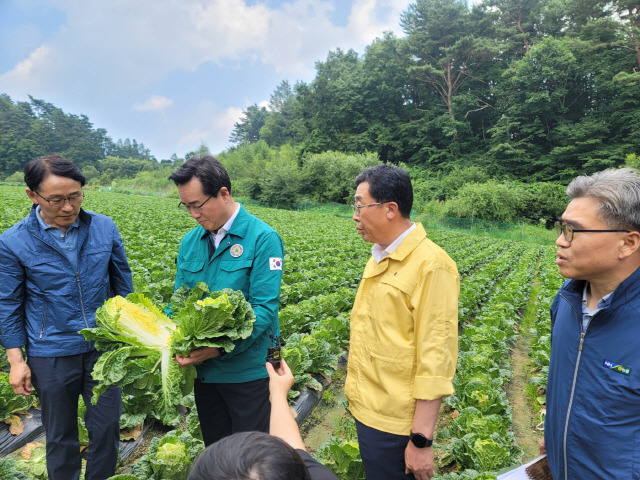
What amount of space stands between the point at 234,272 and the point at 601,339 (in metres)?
1.72

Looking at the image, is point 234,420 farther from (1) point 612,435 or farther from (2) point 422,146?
(2) point 422,146

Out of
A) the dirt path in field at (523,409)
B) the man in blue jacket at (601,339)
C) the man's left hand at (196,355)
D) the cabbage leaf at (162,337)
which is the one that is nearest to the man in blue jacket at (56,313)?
the cabbage leaf at (162,337)

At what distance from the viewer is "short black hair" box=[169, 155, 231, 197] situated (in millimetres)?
2137

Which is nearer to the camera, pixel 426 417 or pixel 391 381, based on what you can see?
pixel 426 417

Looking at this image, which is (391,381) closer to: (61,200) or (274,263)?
(274,263)


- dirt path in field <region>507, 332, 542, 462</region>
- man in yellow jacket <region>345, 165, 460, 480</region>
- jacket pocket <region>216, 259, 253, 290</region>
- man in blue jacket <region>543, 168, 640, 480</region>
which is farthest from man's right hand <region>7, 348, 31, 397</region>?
dirt path in field <region>507, 332, 542, 462</region>

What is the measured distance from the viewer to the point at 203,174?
2131 mm

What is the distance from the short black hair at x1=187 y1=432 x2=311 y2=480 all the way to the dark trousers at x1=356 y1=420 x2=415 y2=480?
1.12 meters

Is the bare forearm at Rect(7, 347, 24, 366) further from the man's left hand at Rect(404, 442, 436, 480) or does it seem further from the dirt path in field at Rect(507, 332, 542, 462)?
the dirt path in field at Rect(507, 332, 542, 462)

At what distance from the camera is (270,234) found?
229 centimetres

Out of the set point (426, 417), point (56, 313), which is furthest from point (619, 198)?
point (56, 313)

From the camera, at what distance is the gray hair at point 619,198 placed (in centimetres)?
141

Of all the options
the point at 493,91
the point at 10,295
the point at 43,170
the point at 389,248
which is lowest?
the point at 10,295

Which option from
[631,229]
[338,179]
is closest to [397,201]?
[631,229]
